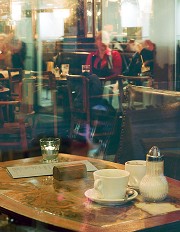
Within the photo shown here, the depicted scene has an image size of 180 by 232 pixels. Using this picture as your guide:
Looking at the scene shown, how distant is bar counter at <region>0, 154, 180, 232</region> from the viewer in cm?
141

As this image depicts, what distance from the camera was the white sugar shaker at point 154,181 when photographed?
1575 millimetres

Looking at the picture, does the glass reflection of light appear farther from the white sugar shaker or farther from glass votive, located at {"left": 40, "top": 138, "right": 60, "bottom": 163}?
the white sugar shaker

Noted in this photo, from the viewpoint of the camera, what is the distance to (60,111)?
6.61 m

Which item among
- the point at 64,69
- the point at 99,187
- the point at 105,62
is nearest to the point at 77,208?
the point at 99,187

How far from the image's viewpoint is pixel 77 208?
1542 mm

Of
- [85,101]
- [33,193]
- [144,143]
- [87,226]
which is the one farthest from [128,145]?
[85,101]

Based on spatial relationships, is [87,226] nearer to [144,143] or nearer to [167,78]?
[144,143]

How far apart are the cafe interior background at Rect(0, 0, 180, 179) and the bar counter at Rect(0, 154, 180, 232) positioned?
18.5 feet

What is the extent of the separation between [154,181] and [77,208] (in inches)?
10.1

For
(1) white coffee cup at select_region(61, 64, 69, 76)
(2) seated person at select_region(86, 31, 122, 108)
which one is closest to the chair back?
(2) seated person at select_region(86, 31, 122, 108)

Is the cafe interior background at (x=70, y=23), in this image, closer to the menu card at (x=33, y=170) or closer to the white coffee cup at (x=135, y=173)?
the menu card at (x=33, y=170)

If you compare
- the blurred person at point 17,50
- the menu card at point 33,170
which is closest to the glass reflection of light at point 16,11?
the blurred person at point 17,50

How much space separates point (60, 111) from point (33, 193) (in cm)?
491

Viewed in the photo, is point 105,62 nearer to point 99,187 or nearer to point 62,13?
point 62,13
